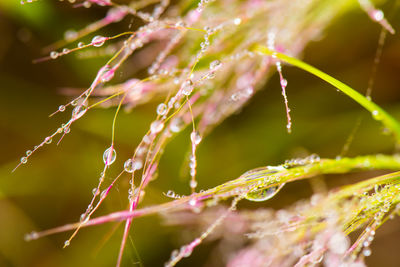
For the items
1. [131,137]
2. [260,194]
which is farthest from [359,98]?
[131,137]

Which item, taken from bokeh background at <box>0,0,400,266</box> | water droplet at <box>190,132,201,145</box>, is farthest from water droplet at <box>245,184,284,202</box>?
bokeh background at <box>0,0,400,266</box>

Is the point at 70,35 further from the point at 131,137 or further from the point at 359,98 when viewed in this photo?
the point at 359,98

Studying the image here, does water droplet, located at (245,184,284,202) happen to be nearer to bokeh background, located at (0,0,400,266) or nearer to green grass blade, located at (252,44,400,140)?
green grass blade, located at (252,44,400,140)

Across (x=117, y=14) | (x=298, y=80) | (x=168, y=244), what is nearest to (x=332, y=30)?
(x=298, y=80)

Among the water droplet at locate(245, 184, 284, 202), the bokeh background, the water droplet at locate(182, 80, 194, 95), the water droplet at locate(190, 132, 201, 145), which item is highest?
the bokeh background

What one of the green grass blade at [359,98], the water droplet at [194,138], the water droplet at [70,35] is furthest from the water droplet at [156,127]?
the water droplet at [70,35]

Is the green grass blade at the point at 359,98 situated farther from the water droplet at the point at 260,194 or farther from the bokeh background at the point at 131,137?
the bokeh background at the point at 131,137

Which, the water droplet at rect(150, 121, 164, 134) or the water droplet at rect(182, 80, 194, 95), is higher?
the water droplet at rect(182, 80, 194, 95)

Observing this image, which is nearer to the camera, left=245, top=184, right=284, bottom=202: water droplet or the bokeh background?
left=245, top=184, right=284, bottom=202: water droplet

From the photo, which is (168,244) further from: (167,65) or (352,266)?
(352,266)
